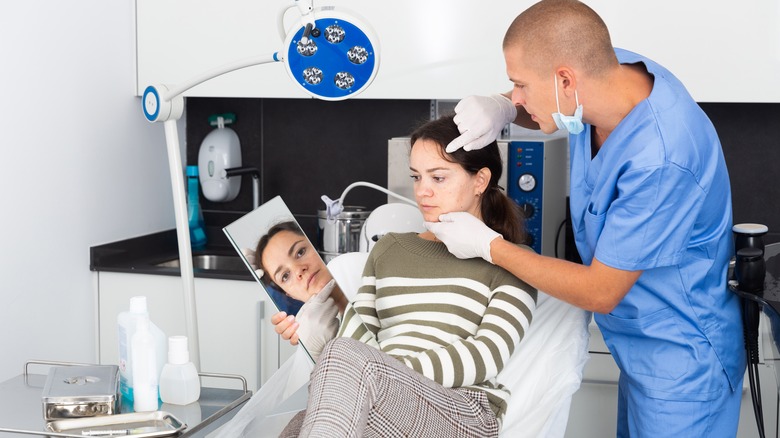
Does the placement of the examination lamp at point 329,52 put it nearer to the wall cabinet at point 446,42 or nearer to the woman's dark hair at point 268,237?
the woman's dark hair at point 268,237

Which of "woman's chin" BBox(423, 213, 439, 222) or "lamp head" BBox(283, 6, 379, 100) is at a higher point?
"lamp head" BBox(283, 6, 379, 100)

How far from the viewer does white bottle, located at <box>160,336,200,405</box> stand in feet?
4.94

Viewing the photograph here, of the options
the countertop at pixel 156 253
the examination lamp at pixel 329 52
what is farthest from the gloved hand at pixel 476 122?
the countertop at pixel 156 253

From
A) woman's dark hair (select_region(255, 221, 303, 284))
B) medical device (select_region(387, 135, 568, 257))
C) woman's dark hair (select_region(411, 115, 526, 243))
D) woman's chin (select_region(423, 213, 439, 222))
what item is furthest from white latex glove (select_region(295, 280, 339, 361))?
medical device (select_region(387, 135, 568, 257))

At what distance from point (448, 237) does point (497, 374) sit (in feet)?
0.87

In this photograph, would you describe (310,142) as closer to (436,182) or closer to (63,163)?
(63,163)

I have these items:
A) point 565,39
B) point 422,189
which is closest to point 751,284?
point 565,39

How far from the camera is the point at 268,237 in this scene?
1640mm

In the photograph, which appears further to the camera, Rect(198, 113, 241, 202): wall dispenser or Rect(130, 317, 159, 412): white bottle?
Rect(198, 113, 241, 202): wall dispenser

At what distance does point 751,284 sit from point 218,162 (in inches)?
68.1

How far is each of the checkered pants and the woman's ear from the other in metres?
0.43

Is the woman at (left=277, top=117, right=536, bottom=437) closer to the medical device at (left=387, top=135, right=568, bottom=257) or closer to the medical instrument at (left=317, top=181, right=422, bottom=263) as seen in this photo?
the medical device at (left=387, top=135, right=568, bottom=257)

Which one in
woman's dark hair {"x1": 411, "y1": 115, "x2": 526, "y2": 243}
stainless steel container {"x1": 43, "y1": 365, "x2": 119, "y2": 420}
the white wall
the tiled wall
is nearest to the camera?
stainless steel container {"x1": 43, "y1": 365, "x2": 119, "y2": 420}

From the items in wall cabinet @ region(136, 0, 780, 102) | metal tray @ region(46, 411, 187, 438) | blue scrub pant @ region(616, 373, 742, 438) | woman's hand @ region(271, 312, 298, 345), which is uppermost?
wall cabinet @ region(136, 0, 780, 102)
